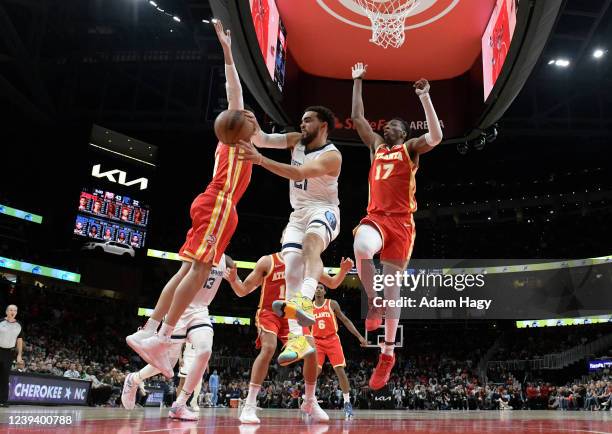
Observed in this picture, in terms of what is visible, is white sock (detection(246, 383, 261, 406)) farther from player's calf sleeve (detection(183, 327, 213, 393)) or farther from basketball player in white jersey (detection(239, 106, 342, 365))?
basketball player in white jersey (detection(239, 106, 342, 365))

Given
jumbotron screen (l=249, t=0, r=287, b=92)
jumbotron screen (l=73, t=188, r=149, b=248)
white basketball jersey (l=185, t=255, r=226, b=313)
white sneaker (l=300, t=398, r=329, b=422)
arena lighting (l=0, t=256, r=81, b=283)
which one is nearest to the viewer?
white sneaker (l=300, t=398, r=329, b=422)

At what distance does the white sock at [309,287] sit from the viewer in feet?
13.7

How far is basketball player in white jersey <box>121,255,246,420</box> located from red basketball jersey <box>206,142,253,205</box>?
1163 millimetres

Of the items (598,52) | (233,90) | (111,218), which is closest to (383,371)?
(233,90)

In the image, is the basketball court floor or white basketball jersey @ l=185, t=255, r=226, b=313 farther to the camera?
white basketball jersey @ l=185, t=255, r=226, b=313

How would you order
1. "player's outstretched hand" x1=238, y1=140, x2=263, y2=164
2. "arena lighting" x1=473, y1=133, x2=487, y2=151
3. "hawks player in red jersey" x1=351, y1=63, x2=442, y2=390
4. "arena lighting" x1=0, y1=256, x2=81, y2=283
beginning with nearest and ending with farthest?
"player's outstretched hand" x1=238, y1=140, x2=263, y2=164 → "hawks player in red jersey" x1=351, y1=63, x2=442, y2=390 → "arena lighting" x1=473, y1=133, x2=487, y2=151 → "arena lighting" x1=0, y1=256, x2=81, y2=283

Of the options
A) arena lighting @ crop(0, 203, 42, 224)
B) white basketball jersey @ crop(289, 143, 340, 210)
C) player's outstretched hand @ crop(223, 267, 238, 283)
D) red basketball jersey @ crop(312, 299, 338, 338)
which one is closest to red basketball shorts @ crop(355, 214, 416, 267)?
white basketball jersey @ crop(289, 143, 340, 210)

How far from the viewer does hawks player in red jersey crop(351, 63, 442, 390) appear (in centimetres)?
530

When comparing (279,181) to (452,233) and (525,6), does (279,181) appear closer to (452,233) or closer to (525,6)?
(452,233)

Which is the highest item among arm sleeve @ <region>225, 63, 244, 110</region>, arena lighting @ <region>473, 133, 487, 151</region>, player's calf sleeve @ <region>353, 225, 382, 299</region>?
arena lighting @ <region>473, 133, 487, 151</region>

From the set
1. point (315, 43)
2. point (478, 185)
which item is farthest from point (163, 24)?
point (478, 185)

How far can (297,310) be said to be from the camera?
3949 mm

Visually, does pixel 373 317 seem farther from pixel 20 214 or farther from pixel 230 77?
pixel 20 214

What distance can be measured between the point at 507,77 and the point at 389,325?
9.86 ft
